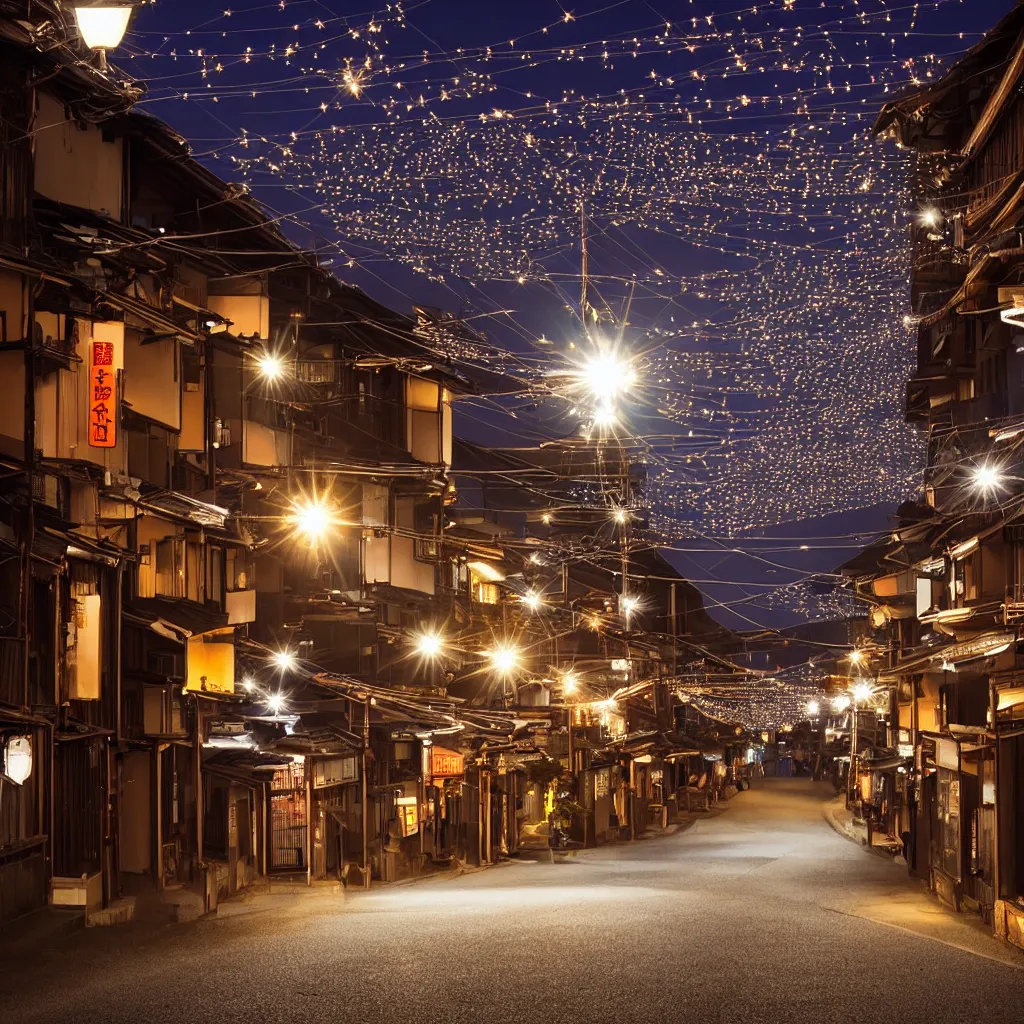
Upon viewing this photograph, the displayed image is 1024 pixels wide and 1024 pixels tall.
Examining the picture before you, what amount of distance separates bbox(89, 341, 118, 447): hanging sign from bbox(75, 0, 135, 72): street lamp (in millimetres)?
11368

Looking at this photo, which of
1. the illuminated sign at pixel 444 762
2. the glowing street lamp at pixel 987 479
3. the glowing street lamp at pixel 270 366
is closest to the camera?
the glowing street lamp at pixel 987 479

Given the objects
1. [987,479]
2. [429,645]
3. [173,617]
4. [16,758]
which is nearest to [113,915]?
[16,758]

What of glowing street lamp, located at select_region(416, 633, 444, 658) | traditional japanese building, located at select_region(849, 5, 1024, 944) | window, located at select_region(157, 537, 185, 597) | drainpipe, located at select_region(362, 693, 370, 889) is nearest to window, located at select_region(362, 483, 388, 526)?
glowing street lamp, located at select_region(416, 633, 444, 658)

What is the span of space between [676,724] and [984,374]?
59006mm

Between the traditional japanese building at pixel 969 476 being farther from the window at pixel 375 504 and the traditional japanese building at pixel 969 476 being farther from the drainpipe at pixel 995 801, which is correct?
the window at pixel 375 504

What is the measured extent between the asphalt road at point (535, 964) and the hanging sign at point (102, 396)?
336 inches

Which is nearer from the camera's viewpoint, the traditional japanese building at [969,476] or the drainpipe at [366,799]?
the traditional japanese building at [969,476]

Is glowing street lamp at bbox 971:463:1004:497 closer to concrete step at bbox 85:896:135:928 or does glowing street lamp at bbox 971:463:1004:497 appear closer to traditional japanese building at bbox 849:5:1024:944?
traditional japanese building at bbox 849:5:1024:944

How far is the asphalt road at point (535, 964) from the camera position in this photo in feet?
48.0

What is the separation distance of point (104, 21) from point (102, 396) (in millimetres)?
11708

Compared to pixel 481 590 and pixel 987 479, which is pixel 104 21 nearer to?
pixel 987 479

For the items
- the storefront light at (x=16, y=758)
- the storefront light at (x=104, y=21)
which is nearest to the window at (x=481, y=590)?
the storefront light at (x=16, y=758)

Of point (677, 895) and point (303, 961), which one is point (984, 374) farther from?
point (303, 961)

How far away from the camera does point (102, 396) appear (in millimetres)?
24391
